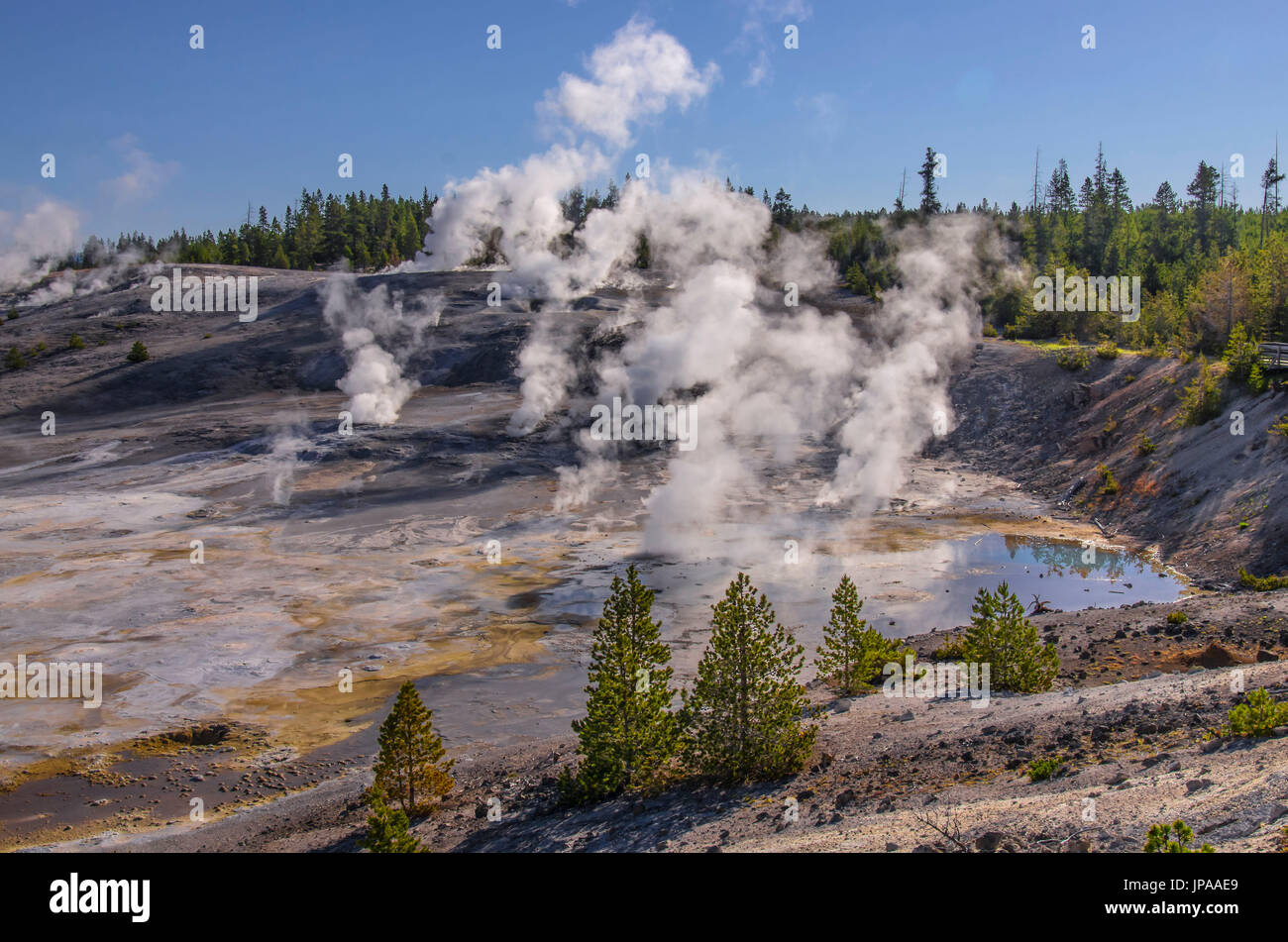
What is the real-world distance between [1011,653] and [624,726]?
9664 millimetres

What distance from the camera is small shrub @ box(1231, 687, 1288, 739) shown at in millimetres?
12414

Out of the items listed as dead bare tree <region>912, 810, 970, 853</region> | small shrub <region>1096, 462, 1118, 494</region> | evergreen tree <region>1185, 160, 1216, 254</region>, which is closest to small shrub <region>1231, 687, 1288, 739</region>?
dead bare tree <region>912, 810, 970, 853</region>

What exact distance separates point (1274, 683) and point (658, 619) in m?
15.6

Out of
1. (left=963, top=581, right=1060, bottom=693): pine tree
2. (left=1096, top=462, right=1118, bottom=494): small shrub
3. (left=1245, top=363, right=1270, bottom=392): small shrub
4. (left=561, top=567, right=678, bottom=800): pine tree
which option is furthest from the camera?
(left=1096, top=462, right=1118, bottom=494): small shrub

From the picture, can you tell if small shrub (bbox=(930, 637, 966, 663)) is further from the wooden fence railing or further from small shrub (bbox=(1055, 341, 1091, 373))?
small shrub (bbox=(1055, 341, 1091, 373))

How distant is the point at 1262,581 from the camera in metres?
26.6

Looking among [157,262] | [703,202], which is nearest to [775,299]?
[703,202]

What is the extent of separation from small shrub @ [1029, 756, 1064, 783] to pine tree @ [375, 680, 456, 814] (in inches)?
389

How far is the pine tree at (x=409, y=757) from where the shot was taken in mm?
14727

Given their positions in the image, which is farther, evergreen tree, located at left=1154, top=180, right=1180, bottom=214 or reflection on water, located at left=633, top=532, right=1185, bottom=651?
evergreen tree, located at left=1154, top=180, right=1180, bottom=214

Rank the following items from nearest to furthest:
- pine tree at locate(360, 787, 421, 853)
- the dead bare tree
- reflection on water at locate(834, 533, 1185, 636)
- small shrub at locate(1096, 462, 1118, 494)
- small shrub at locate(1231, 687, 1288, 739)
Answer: the dead bare tree < pine tree at locate(360, 787, 421, 853) < small shrub at locate(1231, 687, 1288, 739) < reflection on water at locate(834, 533, 1185, 636) < small shrub at locate(1096, 462, 1118, 494)

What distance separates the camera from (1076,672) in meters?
20.1
